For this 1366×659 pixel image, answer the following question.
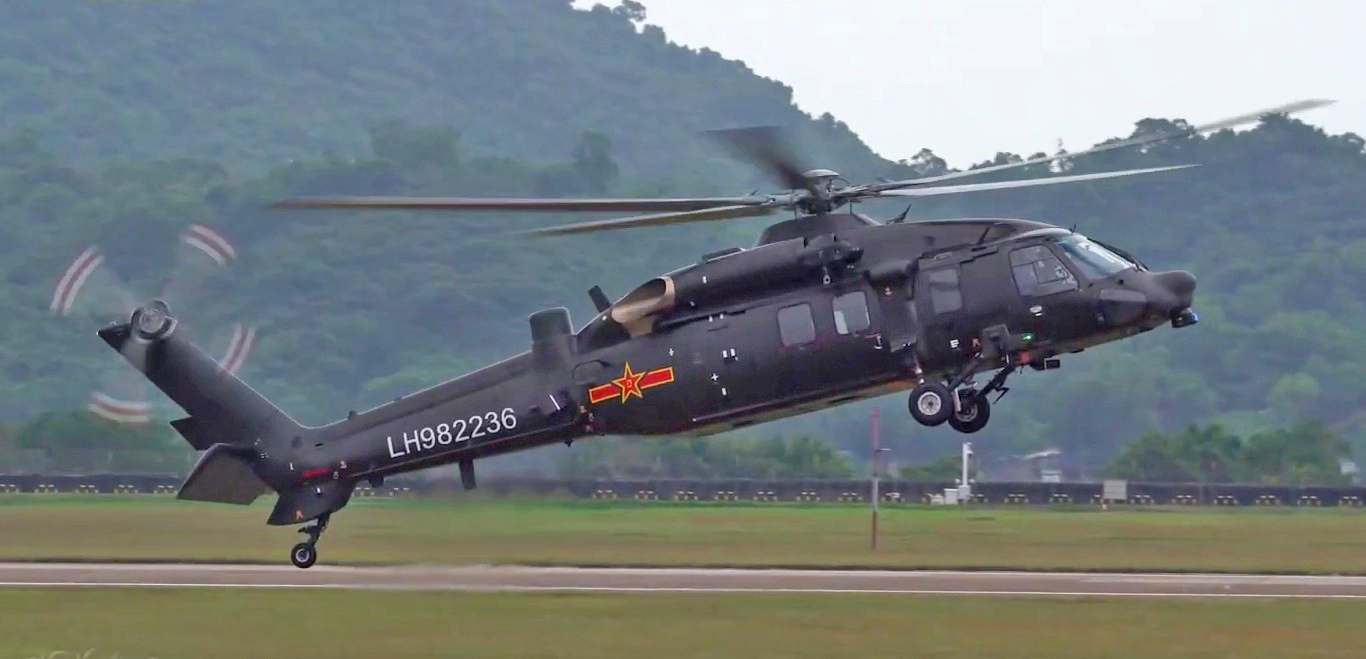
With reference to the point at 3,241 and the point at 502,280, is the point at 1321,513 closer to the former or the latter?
the point at 502,280

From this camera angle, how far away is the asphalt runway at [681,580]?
81.7 ft

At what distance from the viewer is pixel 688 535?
118 feet

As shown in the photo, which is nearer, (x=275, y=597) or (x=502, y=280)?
(x=275, y=597)

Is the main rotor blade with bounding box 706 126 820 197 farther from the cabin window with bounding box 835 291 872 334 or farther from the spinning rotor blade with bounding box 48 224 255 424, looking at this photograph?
the spinning rotor blade with bounding box 48 224 255 424

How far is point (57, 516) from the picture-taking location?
A: 39.2m

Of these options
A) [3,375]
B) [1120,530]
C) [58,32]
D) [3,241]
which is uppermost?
[58,32]

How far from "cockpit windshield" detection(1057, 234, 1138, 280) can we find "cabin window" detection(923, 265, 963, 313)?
45.9 inches

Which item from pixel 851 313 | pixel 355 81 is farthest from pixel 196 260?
pixel 355 81

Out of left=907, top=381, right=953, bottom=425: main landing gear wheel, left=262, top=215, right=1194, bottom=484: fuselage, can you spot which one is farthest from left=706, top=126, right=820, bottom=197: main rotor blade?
left=907, top=381, right=953, bottom=425: main landing gear wheel

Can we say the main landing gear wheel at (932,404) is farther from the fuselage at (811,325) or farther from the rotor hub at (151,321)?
the rotor hub at (151,321)

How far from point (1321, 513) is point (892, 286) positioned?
26.8m

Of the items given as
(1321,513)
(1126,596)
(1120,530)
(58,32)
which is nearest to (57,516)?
(1120,530)

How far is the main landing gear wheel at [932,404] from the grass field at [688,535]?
6.08 m

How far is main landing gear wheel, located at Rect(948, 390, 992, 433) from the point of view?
22109 mm
